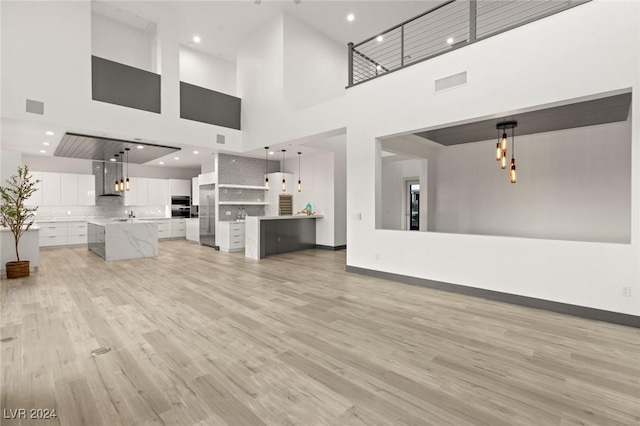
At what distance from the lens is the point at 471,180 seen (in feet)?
26.9

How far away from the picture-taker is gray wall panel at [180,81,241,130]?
301 inches

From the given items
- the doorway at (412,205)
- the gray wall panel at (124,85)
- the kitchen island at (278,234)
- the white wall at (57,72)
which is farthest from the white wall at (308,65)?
the doorway at (412,205)

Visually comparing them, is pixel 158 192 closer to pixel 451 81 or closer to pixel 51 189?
pixel 51 189

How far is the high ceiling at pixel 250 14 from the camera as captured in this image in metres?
7.14

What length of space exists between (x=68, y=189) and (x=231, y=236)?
5731 millimetres

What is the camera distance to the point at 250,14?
24.6ft

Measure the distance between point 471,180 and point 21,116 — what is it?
10.1 meters

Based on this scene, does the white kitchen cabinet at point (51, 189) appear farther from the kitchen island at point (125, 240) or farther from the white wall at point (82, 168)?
the kitchen island at point (125, 240)

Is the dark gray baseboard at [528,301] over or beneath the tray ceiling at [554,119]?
beneath

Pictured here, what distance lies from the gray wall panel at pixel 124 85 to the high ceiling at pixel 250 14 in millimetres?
1798

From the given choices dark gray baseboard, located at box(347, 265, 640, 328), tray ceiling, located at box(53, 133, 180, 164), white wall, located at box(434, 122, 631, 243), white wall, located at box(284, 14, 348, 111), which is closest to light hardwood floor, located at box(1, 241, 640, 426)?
dark gray baseboard, located at box(347, 265, 640, 328)

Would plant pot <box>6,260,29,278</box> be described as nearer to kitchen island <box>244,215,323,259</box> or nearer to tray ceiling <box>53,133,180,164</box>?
tray ceiling <box>53,133,180,164</box>

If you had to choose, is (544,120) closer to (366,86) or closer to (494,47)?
(494,47)

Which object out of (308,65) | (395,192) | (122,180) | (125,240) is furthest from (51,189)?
(395,192)
